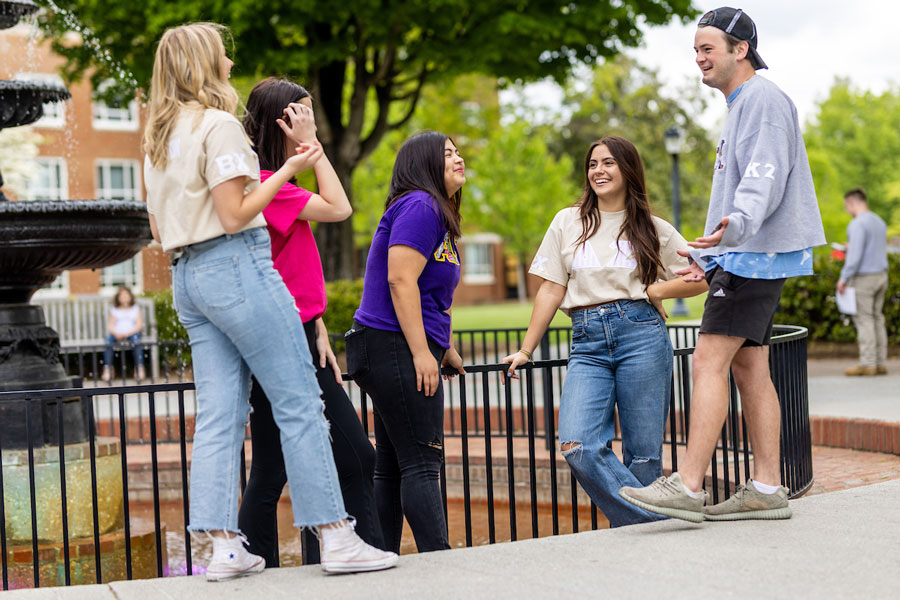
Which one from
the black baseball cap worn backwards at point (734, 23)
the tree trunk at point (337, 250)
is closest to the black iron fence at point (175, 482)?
the black baseball cap worn backwards at point (734, 23)

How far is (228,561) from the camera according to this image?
11.8 ft

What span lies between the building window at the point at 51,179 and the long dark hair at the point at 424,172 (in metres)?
34.0

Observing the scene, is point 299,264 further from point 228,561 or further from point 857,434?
point 857,434

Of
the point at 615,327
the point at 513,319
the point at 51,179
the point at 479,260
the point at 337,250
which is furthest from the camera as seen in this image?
the point at 479,260

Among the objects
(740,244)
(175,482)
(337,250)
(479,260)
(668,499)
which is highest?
(479,260)

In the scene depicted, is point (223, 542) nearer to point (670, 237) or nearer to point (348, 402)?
point (348, 402)

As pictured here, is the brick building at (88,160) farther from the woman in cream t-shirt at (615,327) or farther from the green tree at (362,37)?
the woman in cream t-shirt at (615,327)

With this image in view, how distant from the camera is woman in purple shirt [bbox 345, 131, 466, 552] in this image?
155 inches

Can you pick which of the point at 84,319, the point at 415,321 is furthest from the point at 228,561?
the point at 84,319

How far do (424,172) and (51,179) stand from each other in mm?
35522

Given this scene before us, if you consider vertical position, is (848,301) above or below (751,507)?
above

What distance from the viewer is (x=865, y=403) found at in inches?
347

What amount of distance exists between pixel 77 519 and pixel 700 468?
4249 millimetres

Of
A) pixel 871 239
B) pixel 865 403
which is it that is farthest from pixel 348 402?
pixel 871 239
